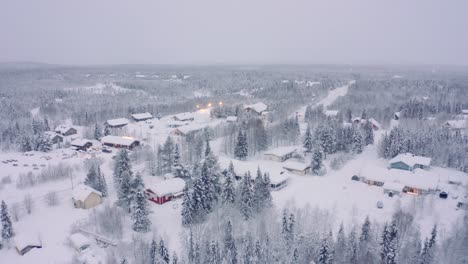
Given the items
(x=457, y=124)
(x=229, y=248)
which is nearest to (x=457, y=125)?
(x=457, y=124)

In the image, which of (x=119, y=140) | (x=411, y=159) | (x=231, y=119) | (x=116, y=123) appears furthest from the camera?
(x=231, y=119)

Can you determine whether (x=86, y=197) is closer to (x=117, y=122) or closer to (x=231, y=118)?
(x=117, y=122)

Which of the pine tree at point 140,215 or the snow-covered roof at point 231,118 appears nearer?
the pine tree at point 140,215

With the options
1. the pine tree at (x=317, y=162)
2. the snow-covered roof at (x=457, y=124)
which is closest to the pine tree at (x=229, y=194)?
the pine tree at (x=317, y=162)

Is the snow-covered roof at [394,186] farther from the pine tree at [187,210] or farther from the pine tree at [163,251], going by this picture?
the pine tree at [163,251]

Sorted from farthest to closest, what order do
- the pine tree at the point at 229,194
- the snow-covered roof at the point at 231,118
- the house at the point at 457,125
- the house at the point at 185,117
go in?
the house at the point at 185,117 < the snow-covered roof at the point at 231,118 < the house at the point at 457,125 < the pine tree at the point at 229,194

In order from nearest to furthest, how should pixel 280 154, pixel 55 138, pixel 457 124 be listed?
pixel 280 154 → pixel 55 138 → pixel 457 124
